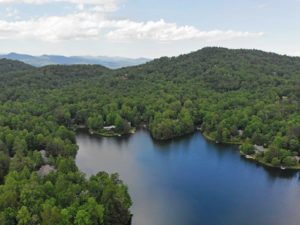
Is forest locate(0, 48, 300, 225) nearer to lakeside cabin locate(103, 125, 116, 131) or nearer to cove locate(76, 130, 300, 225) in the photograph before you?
lakeside cabin locate(103, 125, 116, 131)

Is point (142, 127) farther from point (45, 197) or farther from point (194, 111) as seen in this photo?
point (45, 197)

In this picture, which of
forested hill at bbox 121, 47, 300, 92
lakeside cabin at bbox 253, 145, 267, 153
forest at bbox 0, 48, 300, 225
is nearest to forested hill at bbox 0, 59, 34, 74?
forest at bbox 0, 48, 300, 225

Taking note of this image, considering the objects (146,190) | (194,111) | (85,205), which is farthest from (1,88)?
(85,205)

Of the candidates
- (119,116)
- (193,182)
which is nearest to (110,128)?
(119,116)

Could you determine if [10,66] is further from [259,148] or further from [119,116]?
[259,148]

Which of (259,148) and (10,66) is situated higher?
(10,66)

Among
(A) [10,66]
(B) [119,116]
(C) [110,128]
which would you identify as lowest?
(C) [110,128]
